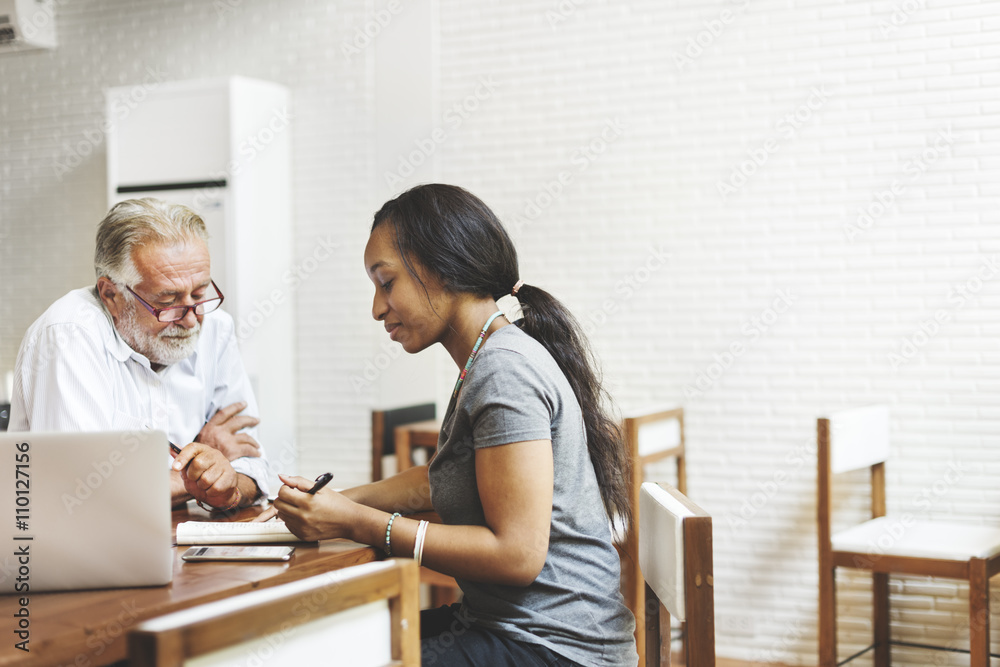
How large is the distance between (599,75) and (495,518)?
9.29 ft

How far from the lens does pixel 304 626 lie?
1.05 m

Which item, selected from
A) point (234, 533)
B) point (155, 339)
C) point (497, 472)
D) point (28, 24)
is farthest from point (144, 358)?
point (28, 24)

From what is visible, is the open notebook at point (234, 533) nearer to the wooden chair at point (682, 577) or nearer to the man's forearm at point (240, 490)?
the man's forearm at point (240, 490)

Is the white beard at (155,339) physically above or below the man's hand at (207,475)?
above

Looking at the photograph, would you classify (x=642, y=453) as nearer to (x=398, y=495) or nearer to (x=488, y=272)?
(x=398, y=495)

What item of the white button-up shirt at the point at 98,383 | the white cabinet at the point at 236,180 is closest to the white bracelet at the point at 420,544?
the white button-up shirt at the point at 98,383

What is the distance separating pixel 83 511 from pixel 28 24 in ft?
14.6

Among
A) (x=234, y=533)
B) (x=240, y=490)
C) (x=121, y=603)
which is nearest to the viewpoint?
(x=121, y=603)

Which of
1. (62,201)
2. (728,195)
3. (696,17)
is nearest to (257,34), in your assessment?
(62,201)

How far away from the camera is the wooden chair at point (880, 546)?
2779 mm

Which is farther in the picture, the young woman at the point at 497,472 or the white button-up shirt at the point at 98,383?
the white button-up shirt at the point at 98,383

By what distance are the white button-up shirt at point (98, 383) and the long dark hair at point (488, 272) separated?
768mm

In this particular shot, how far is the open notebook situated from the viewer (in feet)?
5.38

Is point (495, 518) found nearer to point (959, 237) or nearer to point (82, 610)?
point (82, 610)
